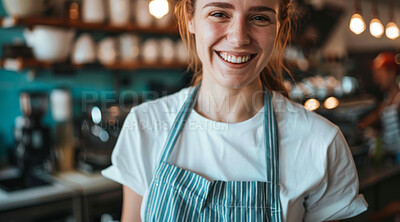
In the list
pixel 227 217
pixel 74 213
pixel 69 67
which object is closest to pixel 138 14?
pixel 69 67

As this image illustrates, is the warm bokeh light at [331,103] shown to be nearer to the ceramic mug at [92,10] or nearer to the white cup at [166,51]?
the white cup at [166,51]

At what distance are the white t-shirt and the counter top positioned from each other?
3.87ft

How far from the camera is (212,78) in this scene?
1211 mm

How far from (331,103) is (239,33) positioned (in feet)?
10.2

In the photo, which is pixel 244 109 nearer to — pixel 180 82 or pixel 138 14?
pixel 138 14

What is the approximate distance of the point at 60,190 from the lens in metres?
2.34

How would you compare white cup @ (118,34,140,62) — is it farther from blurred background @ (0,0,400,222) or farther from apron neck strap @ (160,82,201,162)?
apron neck strap @ (160,82,201,162)

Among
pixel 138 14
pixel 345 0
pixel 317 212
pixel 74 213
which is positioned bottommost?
pixel 74 213

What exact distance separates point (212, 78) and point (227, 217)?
1.35 feet

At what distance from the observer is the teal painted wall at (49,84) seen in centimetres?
281

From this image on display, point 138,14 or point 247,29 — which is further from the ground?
point 138,14

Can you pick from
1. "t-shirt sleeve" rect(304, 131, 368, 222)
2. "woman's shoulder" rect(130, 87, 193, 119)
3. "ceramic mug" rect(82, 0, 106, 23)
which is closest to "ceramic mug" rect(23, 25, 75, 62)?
"ceramic mug" rect(82, 0, 106, 23)

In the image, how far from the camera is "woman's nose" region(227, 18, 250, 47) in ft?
3.46

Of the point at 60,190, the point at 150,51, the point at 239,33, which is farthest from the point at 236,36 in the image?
the point at 150,51
